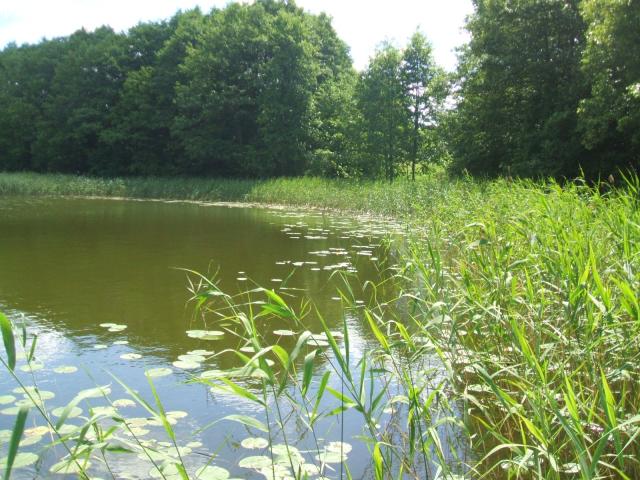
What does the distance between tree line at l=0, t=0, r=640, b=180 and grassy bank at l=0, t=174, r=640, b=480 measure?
1019 cm

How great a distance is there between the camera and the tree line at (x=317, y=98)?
16.8 m

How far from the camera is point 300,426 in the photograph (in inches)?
114

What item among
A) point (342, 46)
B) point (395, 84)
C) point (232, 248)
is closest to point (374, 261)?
point (232, 248)

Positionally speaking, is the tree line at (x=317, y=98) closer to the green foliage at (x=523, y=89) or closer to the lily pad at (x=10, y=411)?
the green foliage at (x=523, y=89)

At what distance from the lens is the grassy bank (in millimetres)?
1913

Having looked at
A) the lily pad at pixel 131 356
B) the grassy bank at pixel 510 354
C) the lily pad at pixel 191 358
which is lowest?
the lily pad at pixel 131 356

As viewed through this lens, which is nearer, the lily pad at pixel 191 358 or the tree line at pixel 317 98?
the lily pad at pixel 191 358

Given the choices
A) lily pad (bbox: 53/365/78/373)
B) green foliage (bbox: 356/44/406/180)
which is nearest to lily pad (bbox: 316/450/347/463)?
lily pad (bbox: 53/365/78/373)

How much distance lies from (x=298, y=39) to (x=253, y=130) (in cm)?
561

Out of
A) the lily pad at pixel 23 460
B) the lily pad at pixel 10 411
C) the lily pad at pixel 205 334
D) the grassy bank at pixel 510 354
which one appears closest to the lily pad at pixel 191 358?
the grassy bank at pixel 510 354

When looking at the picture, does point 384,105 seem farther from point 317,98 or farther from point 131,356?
point 131,356

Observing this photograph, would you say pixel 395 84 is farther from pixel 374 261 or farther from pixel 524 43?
pixel 374 261

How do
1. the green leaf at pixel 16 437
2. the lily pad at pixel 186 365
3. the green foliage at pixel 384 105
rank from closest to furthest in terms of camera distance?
the green leaf at pixel 16 437
the lily pad at pixel 186 365
the green foliage at pixel 384 105

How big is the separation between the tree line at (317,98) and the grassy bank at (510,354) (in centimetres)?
1019
